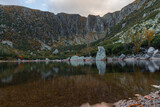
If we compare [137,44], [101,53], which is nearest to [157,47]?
[137,44]

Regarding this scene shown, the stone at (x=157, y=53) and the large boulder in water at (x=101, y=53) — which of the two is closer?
the stone at (x=157, y=53)

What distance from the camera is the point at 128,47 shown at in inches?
4144

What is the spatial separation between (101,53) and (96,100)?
3700 inches

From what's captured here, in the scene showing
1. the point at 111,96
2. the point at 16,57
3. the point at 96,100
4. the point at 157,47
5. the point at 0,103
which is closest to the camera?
the point at 0,103

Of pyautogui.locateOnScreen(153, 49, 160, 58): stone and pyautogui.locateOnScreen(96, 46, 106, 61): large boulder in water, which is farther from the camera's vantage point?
pyautogui.locateOnScreen(96, 46, 106, 61): large boulder in water

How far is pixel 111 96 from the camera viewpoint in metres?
11.8

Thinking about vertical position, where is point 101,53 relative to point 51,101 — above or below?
above

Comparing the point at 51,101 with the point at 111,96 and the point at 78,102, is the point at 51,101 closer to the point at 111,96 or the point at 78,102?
the point at 78,102

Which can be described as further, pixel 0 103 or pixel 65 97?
pixel 65 97

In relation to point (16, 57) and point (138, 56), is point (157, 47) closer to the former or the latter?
point (138, 56)

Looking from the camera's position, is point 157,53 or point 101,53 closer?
point 157,53

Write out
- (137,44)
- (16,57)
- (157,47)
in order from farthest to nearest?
(16,57) → (137,44) → (157,47)

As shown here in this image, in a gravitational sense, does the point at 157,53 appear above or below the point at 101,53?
below

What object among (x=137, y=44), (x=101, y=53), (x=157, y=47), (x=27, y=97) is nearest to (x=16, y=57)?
(x=101, y=53)
